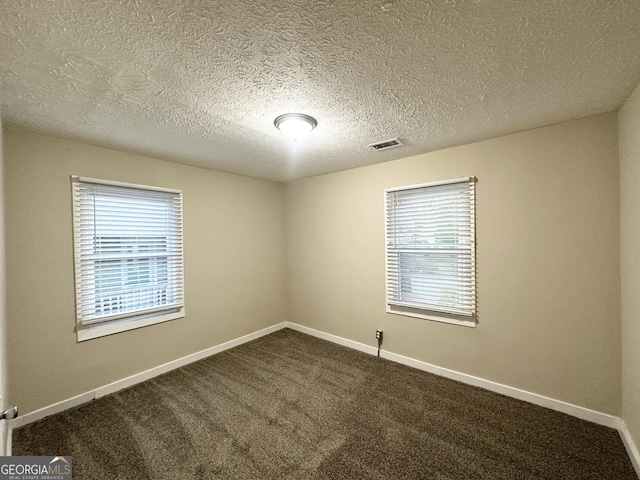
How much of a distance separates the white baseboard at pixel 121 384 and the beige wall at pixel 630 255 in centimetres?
375

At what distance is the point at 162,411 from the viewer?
2.24m

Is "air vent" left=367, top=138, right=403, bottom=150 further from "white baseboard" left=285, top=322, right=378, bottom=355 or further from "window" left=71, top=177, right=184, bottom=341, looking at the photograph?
"white baseboard" left=285, top=322, right=378, bottom=355

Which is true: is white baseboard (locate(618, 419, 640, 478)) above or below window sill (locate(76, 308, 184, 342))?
below

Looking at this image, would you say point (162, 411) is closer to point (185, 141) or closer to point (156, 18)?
point (185, 141)

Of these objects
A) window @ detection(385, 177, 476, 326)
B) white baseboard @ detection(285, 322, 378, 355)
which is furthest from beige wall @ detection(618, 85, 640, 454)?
white baseboard @ detection(285, 322, 378, 355)

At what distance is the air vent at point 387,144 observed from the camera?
8.24 ft

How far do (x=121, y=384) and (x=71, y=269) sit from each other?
48.6 inches

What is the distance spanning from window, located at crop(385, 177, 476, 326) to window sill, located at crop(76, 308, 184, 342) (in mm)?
2654

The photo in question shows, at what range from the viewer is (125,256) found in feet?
8.61

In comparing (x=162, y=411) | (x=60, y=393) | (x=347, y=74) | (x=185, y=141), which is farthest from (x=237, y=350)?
(x=347, y=74)

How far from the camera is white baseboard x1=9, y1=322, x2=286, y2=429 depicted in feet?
6.92

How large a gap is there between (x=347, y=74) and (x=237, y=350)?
133 inches

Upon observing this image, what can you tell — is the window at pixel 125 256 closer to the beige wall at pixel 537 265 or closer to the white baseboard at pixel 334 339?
the white baseboard at pixel 334 339
